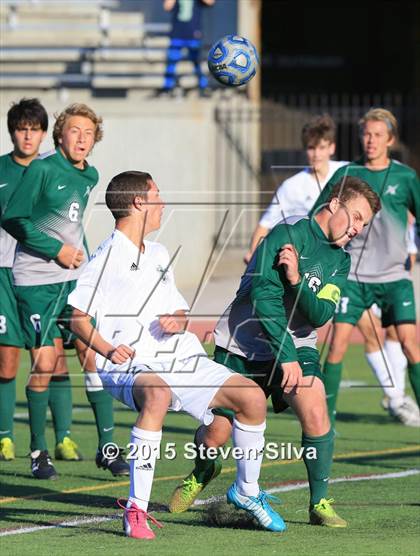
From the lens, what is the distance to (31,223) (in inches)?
353

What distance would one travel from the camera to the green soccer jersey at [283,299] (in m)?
7.01

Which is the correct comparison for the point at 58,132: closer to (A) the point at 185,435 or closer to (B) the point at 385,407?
(A) the point at 185,435

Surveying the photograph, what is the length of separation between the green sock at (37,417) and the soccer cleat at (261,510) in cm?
222

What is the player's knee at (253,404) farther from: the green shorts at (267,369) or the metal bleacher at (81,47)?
the metal bleacher at (81,47)

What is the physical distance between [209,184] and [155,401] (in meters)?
13.6

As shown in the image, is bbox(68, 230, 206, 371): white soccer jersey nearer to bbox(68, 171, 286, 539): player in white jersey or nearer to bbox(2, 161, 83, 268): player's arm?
bbox(68, 171, 286, 539): player in white jersey

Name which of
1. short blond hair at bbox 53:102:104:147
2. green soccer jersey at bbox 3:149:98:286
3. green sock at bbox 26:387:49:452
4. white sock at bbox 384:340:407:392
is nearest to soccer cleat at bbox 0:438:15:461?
green sock at bbox 26:387:49:452

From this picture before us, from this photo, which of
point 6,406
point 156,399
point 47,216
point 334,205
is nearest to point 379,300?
point 47,216

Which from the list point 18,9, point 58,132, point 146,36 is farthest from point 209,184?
point 58,132

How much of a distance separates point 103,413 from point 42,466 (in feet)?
1.79

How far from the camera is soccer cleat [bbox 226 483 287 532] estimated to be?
7.09 m

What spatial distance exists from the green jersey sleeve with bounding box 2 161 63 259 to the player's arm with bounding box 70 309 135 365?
1.98 m

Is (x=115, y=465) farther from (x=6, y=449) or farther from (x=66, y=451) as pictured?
(x=6, y=449)

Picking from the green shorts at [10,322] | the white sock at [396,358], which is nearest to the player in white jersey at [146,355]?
the green shorts at [10,322]
